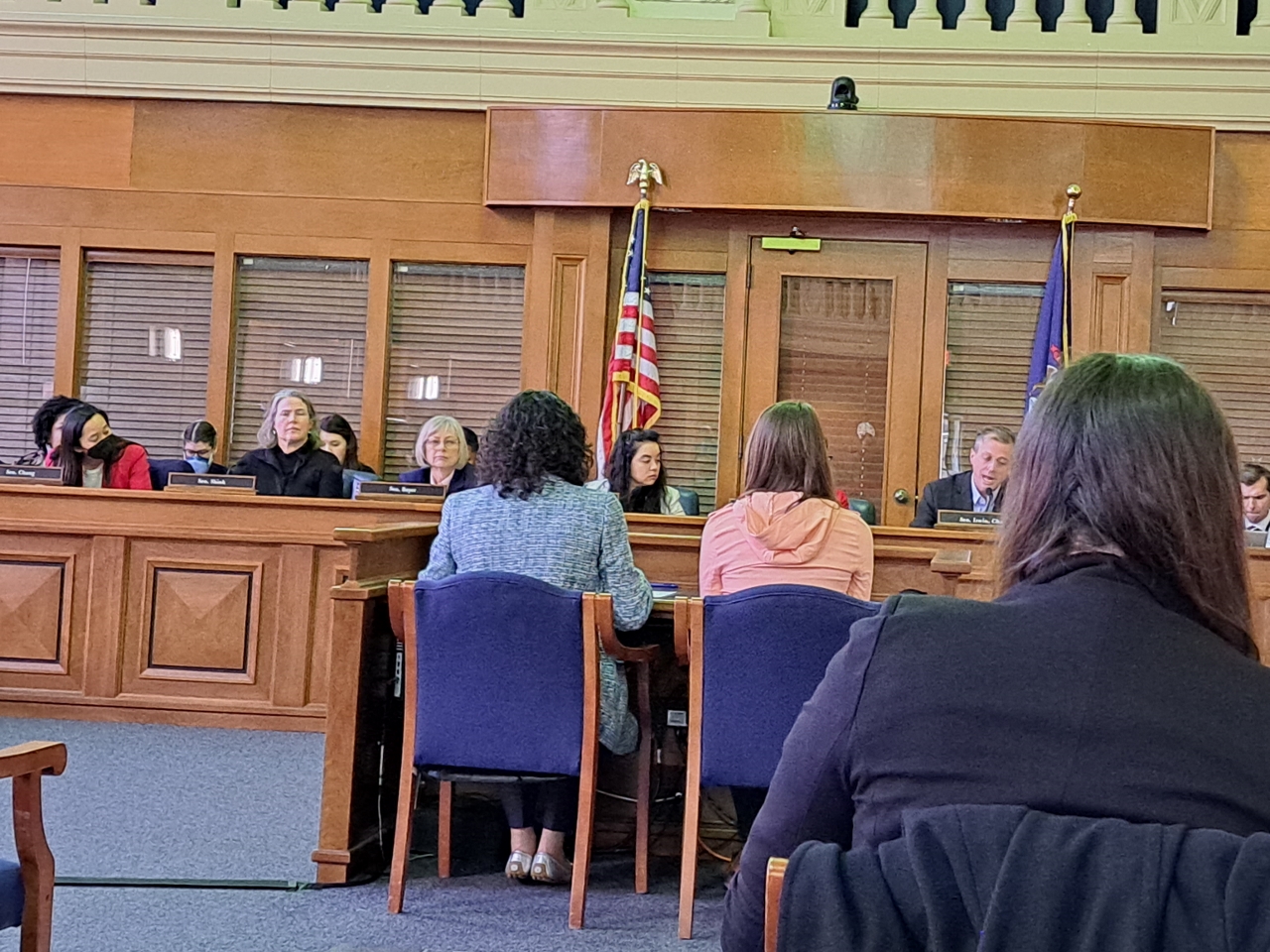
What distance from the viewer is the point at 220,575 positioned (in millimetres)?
5164

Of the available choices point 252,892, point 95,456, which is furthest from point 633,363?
point 252,892

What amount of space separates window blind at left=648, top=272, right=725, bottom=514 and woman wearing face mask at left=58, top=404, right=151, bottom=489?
271 cm

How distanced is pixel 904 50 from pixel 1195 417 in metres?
6.31

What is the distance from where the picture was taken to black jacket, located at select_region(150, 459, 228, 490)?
6.50 metres

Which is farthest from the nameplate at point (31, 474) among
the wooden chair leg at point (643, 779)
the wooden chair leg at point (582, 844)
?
the wooden chair leg at point (582, 844)

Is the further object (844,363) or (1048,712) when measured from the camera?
(844,363)

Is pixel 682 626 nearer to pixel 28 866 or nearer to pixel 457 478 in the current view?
pixel 28 866

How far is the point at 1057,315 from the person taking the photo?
21.8 ft

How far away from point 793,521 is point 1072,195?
4069 mm

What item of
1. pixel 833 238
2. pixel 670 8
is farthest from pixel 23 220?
pixel 833 238

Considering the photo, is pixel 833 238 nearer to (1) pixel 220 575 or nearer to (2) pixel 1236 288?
(2) pixel 1236 288

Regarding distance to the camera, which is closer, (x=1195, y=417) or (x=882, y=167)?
(x=1195, y=417)

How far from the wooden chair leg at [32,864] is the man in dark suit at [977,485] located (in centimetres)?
413

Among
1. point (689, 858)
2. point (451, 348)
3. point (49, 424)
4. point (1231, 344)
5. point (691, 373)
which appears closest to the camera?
point (689, 858)
